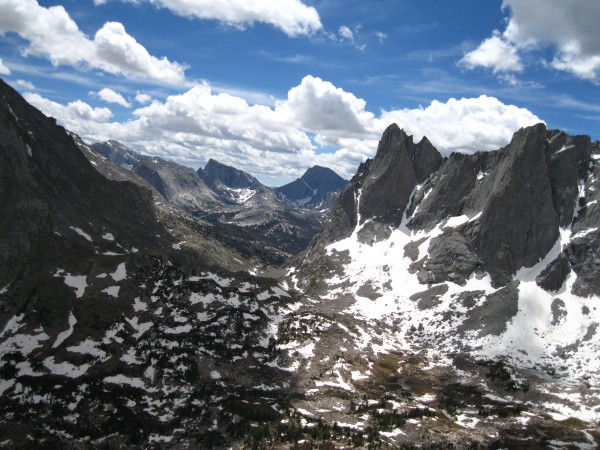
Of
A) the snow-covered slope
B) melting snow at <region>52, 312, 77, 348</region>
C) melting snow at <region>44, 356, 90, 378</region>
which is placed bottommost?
melting snow at <region>44, 356, 90, 378</region>

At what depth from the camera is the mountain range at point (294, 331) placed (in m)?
90.1

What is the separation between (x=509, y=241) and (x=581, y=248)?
2502cm

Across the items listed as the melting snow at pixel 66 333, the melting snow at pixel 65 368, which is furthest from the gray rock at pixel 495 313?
the melting snow at pixel 66 333

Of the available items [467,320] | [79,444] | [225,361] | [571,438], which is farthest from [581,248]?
[79,444]

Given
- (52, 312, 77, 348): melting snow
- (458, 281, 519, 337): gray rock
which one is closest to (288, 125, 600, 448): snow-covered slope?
(458, 281, 519, 337): gray rock

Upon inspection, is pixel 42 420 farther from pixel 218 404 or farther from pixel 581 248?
pixel 581 248

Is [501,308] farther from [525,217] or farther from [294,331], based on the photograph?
[294,331]

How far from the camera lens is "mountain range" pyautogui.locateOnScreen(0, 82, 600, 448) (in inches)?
3546

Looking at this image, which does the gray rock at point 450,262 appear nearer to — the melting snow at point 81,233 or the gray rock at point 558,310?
the gray rock at point 558,310

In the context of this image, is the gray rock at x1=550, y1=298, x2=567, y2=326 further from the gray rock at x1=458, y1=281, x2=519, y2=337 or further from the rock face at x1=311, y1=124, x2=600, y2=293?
the rock face at x1=311, y1=124, x2=600, y2=293

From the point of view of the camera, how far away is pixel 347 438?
284 ft

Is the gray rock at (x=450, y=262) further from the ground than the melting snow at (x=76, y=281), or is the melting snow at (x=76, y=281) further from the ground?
the gray rock at (x=450, y=262)

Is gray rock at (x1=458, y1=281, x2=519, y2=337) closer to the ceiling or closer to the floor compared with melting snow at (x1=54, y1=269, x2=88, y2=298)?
closer to the ceiling

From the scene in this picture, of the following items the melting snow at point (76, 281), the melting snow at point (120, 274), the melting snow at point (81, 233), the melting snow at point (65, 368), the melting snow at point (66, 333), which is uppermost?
the melting snow at point (81, 233)
